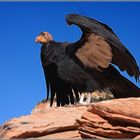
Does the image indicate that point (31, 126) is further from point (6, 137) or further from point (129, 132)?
point (129, 132)

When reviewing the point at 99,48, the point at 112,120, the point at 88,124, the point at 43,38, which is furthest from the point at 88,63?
the point at 112,120

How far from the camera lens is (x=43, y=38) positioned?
13.2 meters

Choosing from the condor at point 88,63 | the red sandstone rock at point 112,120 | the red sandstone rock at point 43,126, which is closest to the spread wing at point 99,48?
the condor at point 88,63

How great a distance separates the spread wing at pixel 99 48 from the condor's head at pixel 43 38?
97 cm

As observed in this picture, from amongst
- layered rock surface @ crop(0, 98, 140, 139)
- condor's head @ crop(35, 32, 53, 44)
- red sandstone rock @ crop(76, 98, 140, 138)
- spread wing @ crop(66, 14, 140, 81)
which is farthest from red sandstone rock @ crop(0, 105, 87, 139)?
condor's head @ crop(35, 32, 53, 44)

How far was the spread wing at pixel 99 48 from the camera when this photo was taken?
432 inches

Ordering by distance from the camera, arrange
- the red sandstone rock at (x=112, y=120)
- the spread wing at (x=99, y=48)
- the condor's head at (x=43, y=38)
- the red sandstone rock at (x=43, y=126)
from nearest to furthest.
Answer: the red sandstone rock at (x=112, y=120) → the red sandstone rock at (x=43, y=126) → the spread wing at (x=99, y=48) → the condor's head at (x=43, y=38)

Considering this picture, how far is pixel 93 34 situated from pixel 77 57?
32.3 inches

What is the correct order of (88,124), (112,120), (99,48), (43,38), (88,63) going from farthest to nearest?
(43,38) → (88,63) → (99,48) → (88,124) → (112,120)

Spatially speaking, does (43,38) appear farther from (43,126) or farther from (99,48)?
(43,126)

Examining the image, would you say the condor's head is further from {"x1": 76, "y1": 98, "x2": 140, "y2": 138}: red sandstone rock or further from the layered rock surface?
{"x1": 76, "y1": 98, "x2": 140, "y2": 138}: red sandstone rock

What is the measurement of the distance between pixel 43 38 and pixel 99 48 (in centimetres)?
194

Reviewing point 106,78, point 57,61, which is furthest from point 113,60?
point 57,61

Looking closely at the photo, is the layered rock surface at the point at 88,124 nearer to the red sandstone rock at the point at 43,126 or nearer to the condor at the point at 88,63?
the red sandstone rock at the point at 43,126
